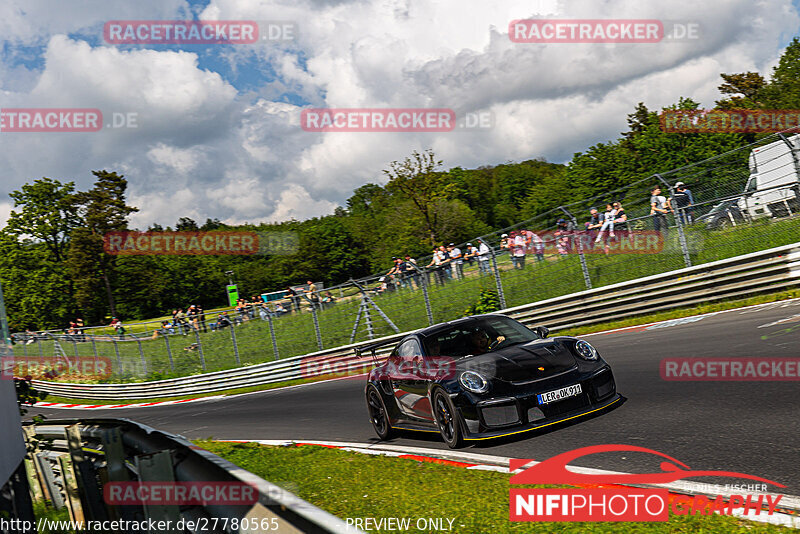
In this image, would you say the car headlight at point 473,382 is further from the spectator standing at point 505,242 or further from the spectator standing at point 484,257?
the spectator standing at point 484,257

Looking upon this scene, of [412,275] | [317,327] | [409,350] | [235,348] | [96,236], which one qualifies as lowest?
[409,350]

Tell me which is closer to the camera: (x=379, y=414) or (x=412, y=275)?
(x=379, y=414)

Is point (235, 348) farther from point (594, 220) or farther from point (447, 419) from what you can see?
point (447, 419)

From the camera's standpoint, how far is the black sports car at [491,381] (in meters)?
6.59

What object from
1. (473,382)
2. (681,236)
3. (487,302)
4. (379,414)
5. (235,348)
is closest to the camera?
(473,382)

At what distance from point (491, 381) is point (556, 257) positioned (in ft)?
32.0

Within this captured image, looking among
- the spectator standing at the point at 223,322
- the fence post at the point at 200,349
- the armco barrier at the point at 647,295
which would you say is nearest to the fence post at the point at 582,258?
the armco barrier at the point at 647,295

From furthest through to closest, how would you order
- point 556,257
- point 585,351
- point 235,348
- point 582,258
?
point 235,348, point 556,257, point 582,258, point 585,351

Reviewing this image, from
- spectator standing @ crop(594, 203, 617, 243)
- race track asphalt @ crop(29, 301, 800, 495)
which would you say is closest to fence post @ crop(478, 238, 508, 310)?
spectator standing @ crop(594, 203, 617, 243)

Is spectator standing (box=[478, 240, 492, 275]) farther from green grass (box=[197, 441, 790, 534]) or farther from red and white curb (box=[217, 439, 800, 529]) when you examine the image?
green grass (box=[197, 441, 790, 534])

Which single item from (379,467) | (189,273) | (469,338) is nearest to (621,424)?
(469,338)

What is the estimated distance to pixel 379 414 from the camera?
891 cm

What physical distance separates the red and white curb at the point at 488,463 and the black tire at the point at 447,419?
140 millimetres

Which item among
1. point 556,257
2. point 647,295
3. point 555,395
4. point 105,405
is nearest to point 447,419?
point 555,395
